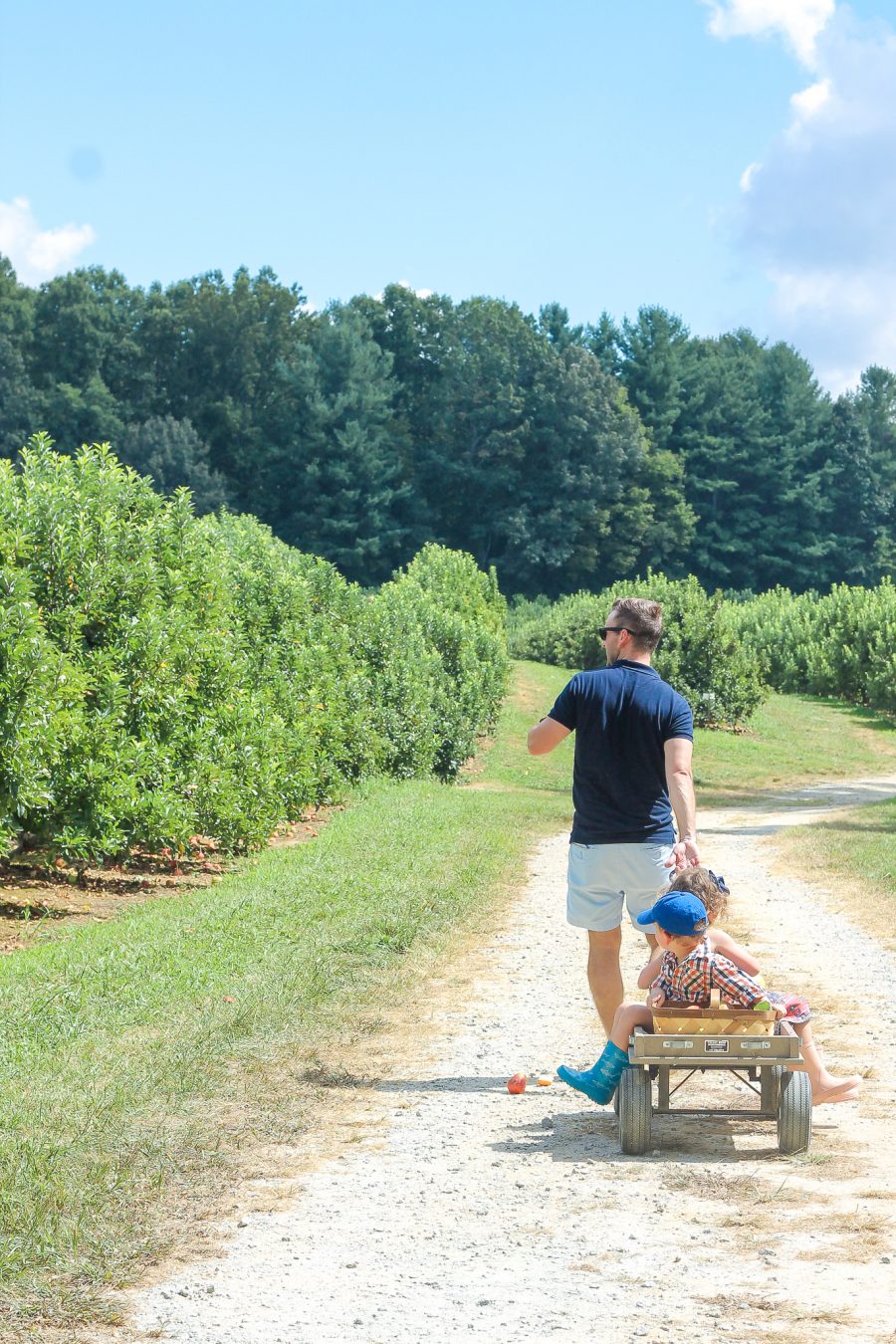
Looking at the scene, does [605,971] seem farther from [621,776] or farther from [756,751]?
[756,751]

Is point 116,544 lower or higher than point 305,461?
lower

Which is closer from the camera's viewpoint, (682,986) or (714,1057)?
(714,1057)

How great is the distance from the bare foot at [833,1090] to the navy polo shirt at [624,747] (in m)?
1.21

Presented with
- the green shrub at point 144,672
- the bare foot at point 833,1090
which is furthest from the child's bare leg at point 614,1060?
the green shrub at point 144,672

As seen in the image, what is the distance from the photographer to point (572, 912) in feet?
21.2

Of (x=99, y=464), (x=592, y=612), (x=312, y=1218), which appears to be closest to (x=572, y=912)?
(x=312, y=1218)

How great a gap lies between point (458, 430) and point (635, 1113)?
7696 centimetres

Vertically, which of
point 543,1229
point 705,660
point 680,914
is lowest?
point 543,1229

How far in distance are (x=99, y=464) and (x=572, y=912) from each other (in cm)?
794

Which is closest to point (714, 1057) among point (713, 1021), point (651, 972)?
point (713, 1021)

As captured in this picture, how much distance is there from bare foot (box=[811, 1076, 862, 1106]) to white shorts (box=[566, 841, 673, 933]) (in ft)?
3.11

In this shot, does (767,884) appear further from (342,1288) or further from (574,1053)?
(342,1288)

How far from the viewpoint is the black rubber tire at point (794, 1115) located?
214 inches

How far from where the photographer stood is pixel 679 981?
5762mm
